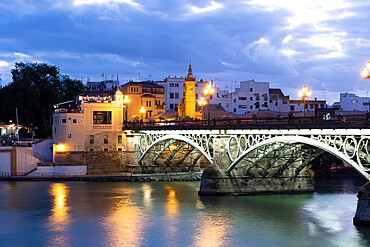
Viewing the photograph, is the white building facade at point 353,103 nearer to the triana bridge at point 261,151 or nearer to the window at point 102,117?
the window at point 102,117

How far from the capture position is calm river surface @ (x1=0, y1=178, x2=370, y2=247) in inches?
1356

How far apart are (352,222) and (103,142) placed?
39.7 meters

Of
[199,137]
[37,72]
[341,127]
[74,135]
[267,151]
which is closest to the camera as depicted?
[341,127]

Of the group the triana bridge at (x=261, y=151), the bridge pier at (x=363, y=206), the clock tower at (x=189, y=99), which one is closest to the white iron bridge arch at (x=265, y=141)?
the triana bridge at (x=261, y=151)

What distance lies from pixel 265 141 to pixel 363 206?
10.9 metres

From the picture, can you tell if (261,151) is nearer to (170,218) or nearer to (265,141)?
(265,141)

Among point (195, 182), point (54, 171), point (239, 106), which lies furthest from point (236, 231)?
point (239, 106)

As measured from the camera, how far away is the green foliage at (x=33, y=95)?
8375 cm

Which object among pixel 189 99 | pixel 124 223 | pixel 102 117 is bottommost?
pixel 124 223

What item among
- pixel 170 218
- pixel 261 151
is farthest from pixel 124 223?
pixel 261 151

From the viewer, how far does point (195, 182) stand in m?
64.6

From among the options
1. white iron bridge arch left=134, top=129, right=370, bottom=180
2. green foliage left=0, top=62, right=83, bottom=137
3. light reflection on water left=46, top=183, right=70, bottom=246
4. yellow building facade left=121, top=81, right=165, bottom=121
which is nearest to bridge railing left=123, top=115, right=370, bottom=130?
white iron bridge arch left=134, top=129, right=370, bottom=180

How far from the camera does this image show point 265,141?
142ft

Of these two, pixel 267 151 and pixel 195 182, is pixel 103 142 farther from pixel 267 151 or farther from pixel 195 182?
pixel 267 151
